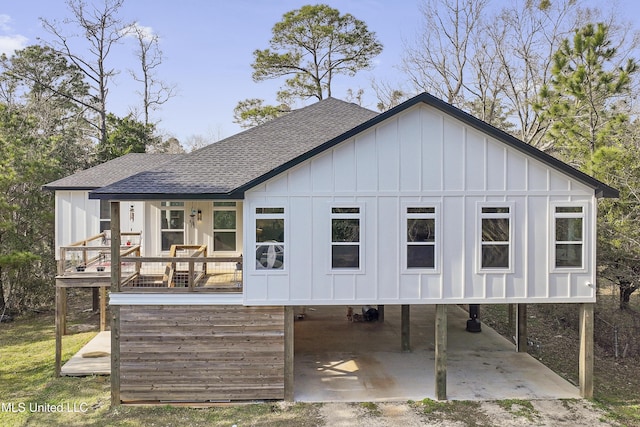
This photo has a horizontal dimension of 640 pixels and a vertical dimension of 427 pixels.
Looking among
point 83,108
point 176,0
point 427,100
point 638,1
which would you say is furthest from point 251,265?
point 83,108

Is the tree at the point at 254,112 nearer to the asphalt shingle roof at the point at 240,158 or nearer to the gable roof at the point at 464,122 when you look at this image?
the asphalt shingle roof at the point at 240,158

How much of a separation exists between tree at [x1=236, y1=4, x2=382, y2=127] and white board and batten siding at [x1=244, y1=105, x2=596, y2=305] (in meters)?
18.5

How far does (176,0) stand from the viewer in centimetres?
2041

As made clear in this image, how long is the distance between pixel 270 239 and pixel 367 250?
2.08 metres

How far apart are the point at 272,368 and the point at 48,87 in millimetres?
27518

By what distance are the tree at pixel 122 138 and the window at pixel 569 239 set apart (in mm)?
22624

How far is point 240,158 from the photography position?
11.6m

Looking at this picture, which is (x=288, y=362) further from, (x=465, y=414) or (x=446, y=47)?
(x=446, y=47)

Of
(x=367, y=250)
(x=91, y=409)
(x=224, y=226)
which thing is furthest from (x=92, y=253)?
(x=367, y=250)

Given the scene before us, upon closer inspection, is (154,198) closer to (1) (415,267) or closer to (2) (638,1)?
(1) (415,267)

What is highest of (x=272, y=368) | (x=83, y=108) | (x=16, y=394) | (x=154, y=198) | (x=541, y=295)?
(x=83, y=108)

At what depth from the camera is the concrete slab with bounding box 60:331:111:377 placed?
1135 cm

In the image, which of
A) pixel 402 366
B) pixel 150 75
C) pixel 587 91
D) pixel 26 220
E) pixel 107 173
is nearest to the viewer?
pixel 402 366

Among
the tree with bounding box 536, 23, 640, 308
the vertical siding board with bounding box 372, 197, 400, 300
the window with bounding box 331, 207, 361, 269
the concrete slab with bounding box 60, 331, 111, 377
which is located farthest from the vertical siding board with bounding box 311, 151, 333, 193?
the tree with bounding box 536, 23, 640, 308
